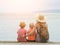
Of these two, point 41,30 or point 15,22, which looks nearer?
point 41,30

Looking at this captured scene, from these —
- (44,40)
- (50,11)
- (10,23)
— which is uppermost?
(50,11)

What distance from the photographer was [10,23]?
4.78 feet

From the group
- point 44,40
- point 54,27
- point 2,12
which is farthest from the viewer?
point 2,12

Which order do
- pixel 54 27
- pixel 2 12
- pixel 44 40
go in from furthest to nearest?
pixel 2 12, pixel 54 27, pixel 44 40

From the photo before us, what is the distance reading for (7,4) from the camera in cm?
155

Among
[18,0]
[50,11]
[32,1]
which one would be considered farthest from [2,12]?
[50,11]

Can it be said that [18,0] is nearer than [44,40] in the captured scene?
No

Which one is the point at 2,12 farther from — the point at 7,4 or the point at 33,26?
the point at 33,26

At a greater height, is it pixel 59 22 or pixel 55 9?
pixel 55 9

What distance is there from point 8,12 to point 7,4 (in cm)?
8

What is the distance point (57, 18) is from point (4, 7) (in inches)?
18.3

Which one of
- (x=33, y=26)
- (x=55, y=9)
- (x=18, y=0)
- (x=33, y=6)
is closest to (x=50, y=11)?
(x=55, y=9)

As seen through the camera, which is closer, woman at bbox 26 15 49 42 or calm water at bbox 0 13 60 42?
woman at bbox 26 15 49 42

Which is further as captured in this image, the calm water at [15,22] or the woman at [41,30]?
the calm water at [15,22]
